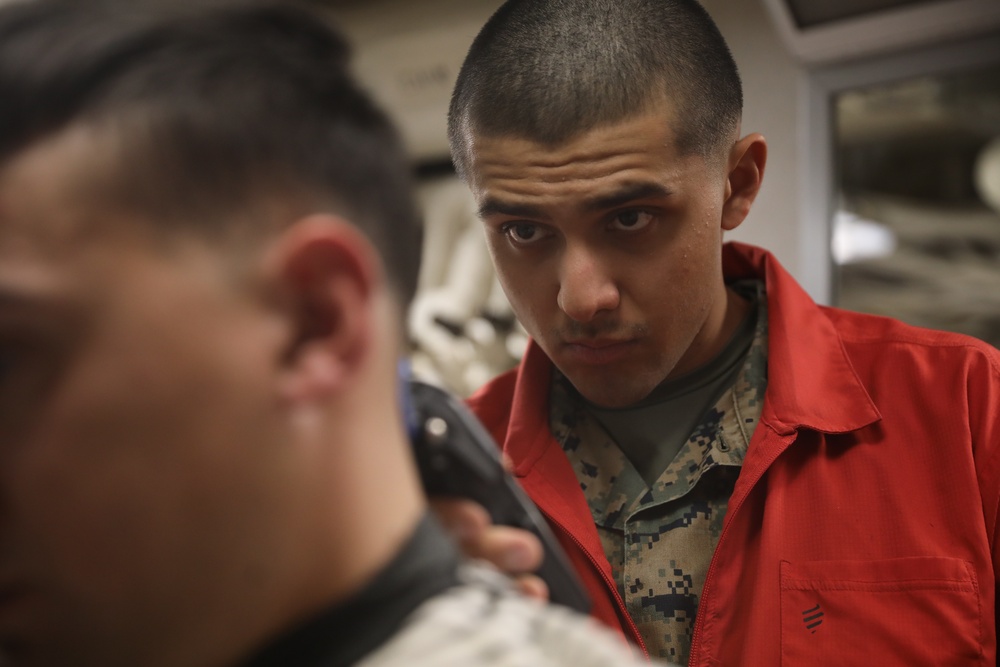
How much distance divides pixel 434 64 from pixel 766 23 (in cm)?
115

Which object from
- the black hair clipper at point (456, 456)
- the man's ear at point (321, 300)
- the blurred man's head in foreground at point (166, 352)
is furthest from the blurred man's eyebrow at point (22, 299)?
the black hair clipper at point (456, 456)

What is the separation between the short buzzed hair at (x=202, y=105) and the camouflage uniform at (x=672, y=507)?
0.79 m

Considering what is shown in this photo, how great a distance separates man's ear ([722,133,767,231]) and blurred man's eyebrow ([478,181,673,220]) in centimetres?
22

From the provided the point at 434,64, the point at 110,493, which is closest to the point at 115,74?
the point at 110,493

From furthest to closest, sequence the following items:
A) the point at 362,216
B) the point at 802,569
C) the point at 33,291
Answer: the point at 802,569, the point at 362,216, the point at 33,291

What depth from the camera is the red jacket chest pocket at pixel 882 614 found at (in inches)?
49.5

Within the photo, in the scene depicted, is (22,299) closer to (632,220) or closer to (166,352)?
(166,352)

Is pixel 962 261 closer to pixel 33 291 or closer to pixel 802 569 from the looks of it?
Answer: pixel 802 569

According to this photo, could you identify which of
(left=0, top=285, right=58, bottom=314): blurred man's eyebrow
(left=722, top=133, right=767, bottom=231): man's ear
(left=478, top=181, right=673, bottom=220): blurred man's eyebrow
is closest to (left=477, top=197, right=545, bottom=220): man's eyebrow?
(left=478, top=181, right=673, bottom=220): blurred man's eyebrow

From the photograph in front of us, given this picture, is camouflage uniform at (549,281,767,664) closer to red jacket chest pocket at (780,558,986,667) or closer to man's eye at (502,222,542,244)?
red jacket chest pocket at (780,558,986,667)

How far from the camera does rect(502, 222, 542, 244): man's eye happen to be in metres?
1.41

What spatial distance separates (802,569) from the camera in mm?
1315

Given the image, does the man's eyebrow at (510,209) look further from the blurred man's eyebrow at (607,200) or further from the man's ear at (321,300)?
the man's ear at (321,300)

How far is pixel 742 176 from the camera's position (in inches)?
60.7
